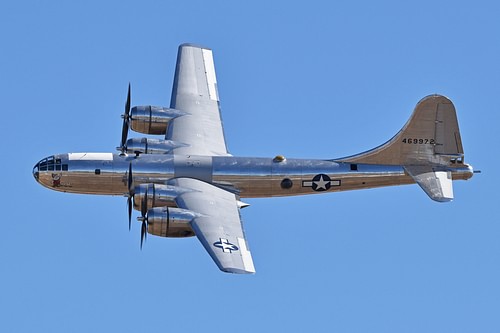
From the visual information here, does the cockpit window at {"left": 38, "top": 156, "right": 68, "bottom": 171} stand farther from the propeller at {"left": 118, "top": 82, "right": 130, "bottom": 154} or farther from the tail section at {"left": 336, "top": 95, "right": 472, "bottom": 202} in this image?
the tail section at {"left": 336, "top": 95, "right": 472, "bottom": 202}

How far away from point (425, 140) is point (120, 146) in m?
16.3

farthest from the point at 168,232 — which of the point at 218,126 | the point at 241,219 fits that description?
the point at 218,126

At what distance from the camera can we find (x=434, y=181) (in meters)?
84.9

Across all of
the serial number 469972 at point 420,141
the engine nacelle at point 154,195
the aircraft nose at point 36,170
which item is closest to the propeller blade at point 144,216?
the engine nacelle at point 154,195

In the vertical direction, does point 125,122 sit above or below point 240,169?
above

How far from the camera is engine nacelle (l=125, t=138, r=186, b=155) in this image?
86812mm

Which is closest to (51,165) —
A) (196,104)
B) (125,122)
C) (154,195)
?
(125,122)

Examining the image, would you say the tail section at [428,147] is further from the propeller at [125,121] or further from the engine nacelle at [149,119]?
the propeller at [125,121]

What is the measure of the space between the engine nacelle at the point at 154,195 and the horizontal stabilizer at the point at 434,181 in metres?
12.6

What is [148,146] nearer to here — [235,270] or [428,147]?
[235,270]

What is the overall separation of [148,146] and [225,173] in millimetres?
4542

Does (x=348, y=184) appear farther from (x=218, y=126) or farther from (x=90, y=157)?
(x=90, y=157)

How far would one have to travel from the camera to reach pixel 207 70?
94.6 meters

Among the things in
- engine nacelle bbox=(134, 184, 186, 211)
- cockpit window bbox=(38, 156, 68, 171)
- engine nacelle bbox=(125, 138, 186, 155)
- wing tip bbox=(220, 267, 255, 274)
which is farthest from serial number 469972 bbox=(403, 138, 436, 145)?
cockpit window bbox=(38, 156, 68, 171)
